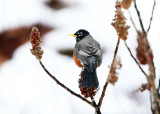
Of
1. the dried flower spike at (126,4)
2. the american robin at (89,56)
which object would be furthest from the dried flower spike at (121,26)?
the american robin at (89,56)

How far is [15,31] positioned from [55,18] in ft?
2.01

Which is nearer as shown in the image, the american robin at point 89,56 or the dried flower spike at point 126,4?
the dried flower spike at point 126,4

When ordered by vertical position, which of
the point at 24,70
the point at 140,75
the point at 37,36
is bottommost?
the point at 24,70

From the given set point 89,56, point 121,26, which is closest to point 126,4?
point 121,26

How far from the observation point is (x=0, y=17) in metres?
4.75

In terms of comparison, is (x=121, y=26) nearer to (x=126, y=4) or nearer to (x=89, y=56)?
(x=126, y=4)

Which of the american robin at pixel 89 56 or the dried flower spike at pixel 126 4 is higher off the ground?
the dried flower spike at pixel 126 4

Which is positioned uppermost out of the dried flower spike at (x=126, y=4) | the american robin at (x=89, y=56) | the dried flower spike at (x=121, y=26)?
the dried flower spike at (x=126, y=4)

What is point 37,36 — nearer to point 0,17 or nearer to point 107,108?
point 107,108

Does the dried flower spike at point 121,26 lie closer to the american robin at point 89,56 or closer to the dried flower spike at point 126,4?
the dried flower spike at point 126,4

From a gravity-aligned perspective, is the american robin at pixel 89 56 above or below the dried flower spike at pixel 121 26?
below

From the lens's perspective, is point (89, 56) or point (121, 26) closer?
point (121, 26)

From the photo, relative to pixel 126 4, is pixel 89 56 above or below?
below

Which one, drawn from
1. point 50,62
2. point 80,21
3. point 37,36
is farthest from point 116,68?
point 80,21
